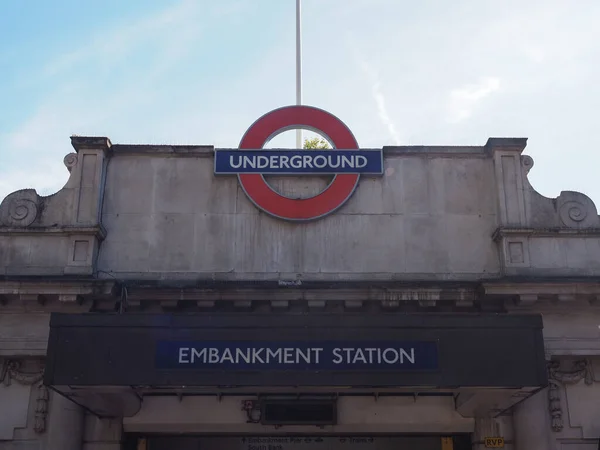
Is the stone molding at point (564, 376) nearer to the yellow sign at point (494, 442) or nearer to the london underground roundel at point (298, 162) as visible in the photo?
the yellow sign at point (494, 442)

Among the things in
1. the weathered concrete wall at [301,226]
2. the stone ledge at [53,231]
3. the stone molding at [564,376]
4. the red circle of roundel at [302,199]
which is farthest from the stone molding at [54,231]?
the stone molding at [564,376]

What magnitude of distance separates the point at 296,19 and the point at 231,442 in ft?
38.4

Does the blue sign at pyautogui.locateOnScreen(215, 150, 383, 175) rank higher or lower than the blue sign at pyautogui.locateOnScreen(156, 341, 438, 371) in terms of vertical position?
higher

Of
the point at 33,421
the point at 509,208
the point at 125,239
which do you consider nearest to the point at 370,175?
the point at 509,208

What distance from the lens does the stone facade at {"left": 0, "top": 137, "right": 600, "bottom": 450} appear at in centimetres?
1681

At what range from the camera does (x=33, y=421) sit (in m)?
16.8

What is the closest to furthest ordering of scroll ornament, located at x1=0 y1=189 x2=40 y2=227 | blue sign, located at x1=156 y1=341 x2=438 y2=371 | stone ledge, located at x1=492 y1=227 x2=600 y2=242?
blue sign, located at x1=156 y1=341 x2=438 y2=371, stone ledge, located at x1=492 y1=227 x2=600 y2=242, scroll ornament, located at x1=0 y1=189 x2=40 y2=227

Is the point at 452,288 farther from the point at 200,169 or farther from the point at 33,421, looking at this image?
the point at 33,421

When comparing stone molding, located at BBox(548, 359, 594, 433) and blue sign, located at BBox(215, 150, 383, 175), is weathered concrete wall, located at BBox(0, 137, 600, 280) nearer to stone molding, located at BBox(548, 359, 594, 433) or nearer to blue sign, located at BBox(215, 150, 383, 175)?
blue sign, located at BBox(215, 150, 383, 175)

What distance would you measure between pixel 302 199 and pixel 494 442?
653 centimetres

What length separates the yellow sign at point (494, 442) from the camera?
16891mm

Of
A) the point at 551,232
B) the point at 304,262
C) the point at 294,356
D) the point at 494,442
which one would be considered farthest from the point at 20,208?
the point at 551,232

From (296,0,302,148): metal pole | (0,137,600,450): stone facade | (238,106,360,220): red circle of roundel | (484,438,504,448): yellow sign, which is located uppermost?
(296,0,302,148): metal pole

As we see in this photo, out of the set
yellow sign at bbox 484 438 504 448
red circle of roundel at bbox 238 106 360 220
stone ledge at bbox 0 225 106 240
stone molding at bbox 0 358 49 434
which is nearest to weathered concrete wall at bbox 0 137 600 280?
stone ledge at bbox 0 225 106 240
